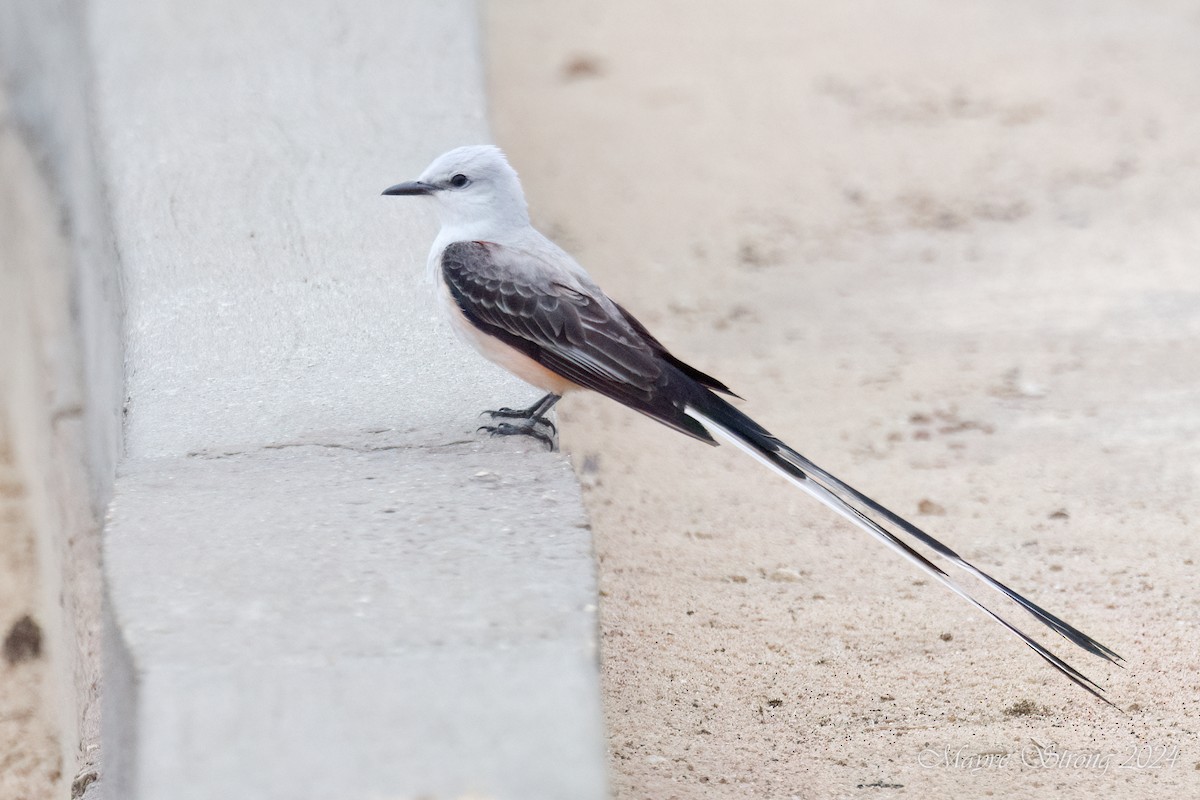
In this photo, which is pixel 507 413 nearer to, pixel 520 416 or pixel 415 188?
pixel 520 416

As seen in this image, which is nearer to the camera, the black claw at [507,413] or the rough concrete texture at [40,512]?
the black claw at [507,413]

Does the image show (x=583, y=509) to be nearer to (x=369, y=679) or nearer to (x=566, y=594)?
(x=566, y=594)

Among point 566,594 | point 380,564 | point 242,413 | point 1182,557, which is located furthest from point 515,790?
point 1182,557

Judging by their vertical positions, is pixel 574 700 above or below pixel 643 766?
above

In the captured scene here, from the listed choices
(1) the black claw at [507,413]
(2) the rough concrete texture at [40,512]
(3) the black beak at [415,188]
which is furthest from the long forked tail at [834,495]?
(2) the rough concrete texture at [40,512]

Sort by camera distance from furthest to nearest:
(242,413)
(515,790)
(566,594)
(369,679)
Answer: (242,413)
(566,594)
(369,679)
(515,790)

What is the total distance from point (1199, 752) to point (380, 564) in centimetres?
213

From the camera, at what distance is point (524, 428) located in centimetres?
401

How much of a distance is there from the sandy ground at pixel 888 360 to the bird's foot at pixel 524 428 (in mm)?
677

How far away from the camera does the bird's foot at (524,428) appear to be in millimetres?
3994

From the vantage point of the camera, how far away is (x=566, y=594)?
3.13 metres

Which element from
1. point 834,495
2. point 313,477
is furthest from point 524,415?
point 834,495

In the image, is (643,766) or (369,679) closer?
(369,679)

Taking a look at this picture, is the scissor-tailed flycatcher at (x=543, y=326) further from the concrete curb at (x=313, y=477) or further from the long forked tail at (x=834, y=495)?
the concrete curb at (x=313, y=477)
